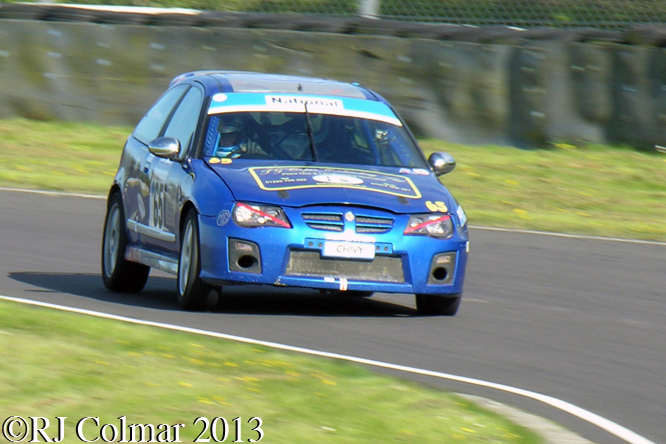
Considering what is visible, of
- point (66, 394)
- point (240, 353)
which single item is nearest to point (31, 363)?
point (66, 394)

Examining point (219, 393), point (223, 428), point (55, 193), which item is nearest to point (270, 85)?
point (219, 393)

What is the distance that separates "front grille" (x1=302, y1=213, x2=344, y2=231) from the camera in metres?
8.55

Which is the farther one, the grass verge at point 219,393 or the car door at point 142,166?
the car door at point 142,166

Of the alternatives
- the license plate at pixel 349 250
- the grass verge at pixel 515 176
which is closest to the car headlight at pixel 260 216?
the license plate at pixel 349 250

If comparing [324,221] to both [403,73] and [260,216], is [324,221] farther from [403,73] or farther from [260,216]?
[403,73]

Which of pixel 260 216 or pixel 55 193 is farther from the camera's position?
pixel 55 193

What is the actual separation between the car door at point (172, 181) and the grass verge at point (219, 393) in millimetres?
1897

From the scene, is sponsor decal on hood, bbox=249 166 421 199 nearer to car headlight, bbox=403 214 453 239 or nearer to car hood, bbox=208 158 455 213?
car hood, bbox=208 158 455 213

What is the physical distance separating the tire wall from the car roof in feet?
23.4

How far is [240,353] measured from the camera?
713 cm

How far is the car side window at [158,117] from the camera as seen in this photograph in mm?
10391

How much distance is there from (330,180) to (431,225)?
2.30ft

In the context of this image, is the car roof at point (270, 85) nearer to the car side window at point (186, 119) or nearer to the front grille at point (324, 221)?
the car side window at point (186, 119)

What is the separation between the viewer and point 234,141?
9398mm
